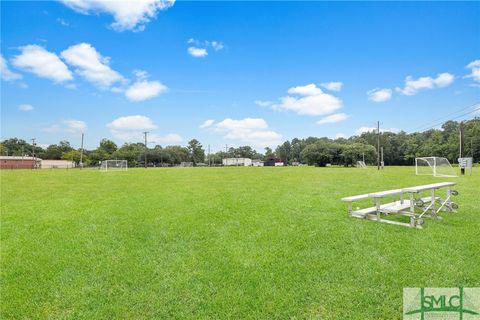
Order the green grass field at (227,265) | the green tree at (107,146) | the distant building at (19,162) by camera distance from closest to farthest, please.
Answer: the green grass field at (227,265) < the distant building at (19,162) < the green tree at (107,146)

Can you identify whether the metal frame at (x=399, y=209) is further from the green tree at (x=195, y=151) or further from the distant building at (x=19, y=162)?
the green tree at (x=195, y=151)

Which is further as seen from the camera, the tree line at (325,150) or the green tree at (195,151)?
the green tree at (195,151)

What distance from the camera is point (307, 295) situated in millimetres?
3600

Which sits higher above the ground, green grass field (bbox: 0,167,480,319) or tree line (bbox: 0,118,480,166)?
tree line (bbox: 0,118,480,166)

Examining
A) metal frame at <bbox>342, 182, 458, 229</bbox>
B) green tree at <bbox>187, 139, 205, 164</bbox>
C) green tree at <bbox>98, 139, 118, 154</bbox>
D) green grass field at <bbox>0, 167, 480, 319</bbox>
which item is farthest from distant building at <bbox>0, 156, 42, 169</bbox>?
metal frame at <bbox>342, 182, 458, 229</bbox>

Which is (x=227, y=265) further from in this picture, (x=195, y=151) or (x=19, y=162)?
(x=195, y=151)

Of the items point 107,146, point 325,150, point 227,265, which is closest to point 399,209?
point 227,265

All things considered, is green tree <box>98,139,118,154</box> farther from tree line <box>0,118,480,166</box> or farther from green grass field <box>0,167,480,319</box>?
green grass field <box>0,167,480,319</box>


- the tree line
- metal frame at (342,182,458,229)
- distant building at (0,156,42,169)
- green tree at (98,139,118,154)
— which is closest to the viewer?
metal frame at (342,182,458,229)

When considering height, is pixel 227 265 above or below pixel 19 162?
below

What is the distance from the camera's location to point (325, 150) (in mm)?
66375

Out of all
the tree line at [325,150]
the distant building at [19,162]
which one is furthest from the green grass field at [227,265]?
the distant building at [19,162]

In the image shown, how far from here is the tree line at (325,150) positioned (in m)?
65.9

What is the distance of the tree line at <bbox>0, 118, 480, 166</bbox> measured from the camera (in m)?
65.9
